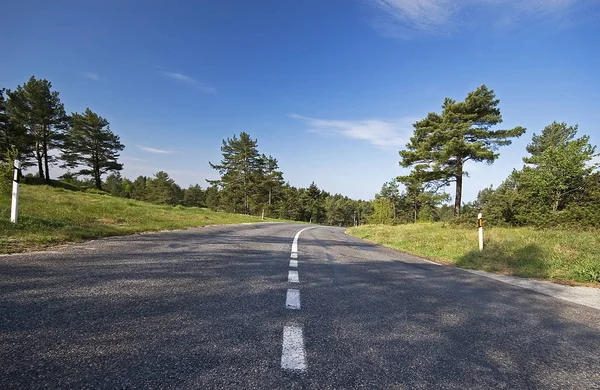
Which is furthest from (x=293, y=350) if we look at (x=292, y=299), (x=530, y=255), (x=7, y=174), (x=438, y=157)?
(x=438, y=157)

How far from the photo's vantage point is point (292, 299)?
323 cm

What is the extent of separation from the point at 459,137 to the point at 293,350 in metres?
25.0

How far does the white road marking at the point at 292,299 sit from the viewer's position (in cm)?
298

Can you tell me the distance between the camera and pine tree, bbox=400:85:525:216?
71.8 feet

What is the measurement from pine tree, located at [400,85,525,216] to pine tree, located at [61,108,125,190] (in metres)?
42.3

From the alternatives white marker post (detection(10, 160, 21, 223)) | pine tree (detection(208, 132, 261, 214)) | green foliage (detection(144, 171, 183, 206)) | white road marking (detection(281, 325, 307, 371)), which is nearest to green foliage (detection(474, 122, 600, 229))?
white road marking (detection(281, 325, 307, 371))

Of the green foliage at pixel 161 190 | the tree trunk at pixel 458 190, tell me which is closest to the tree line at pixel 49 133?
the green foliage at pixel 161 190

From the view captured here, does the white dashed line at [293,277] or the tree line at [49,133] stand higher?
the tree line at [49,133]

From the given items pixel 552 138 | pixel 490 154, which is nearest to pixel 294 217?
pixel 552 138

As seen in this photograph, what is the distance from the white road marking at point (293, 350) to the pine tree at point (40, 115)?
4542cm

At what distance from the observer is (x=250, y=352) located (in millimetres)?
1920

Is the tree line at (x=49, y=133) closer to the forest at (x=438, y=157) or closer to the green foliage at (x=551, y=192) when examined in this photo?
the forest at (x=438, y=157)

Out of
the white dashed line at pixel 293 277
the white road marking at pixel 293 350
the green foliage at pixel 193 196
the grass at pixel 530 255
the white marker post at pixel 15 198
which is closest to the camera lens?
the white road marking at pixel 293 350

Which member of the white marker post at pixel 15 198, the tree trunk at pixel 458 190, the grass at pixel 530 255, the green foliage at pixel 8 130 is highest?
the green foliage at pixel 8 130
